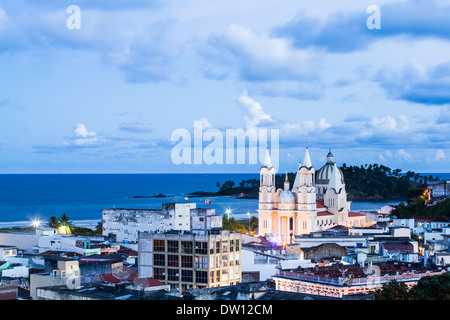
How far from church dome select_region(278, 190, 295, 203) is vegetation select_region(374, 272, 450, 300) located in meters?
22.5

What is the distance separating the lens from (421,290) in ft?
50.5

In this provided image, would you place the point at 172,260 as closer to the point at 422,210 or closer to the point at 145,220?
the point at 145,220

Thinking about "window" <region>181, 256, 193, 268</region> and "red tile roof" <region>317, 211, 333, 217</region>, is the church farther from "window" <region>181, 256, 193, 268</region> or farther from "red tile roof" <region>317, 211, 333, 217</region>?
"window" <region>181, 256, 193, 268</region>

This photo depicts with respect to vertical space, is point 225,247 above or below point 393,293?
above

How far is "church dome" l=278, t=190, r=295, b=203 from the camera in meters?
38.8

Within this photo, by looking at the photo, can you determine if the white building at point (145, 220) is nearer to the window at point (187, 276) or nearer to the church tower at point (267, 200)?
the church tower at point (267, 200)

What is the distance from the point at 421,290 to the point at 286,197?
23.5m

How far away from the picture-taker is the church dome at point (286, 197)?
127 feet

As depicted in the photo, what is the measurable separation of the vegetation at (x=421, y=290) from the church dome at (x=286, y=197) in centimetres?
2250

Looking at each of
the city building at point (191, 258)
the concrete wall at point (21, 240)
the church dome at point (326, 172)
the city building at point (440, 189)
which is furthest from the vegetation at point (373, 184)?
the city building at point (191, 258)

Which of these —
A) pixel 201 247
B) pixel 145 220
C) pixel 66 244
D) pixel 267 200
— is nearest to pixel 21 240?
pixel 66 244
